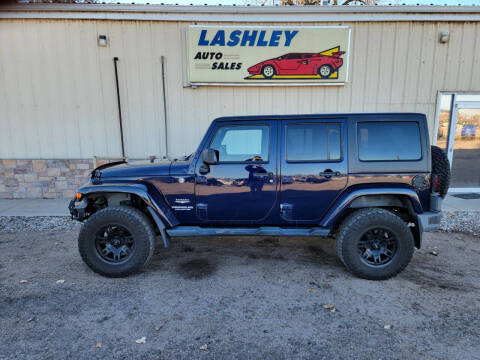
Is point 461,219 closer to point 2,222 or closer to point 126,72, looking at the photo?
point 126,72

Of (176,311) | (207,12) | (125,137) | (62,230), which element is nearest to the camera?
(176,311)

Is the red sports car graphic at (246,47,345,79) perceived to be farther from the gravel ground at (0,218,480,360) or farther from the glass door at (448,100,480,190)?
the gravel ground at (0,218,480,360)

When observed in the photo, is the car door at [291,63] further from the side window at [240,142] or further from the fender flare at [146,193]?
the fender flare at [146,193]

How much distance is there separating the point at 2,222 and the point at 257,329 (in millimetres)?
5820

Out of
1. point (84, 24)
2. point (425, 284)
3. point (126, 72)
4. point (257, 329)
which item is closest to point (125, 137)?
point (126, 72)

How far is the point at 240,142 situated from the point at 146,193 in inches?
52.8

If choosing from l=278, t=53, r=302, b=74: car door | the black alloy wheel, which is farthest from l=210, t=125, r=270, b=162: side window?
l=278, t=53, r=302, b=74: car door

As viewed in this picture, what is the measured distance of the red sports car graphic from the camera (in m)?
7.04

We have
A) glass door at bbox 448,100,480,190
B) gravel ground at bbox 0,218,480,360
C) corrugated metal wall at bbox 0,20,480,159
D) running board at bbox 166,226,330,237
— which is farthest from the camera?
glass door at bbox 448,100,480,190

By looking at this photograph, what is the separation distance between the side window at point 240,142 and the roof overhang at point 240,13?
4687mm

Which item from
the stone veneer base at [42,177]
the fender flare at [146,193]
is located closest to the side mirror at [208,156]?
the fender flare at [146,193]

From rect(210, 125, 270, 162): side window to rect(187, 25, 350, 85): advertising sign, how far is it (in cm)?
398

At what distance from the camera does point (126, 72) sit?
716 centimetres

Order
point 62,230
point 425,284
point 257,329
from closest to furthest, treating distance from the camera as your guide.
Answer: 1. point 257,329
2. point 425,284
3. point 62,230
